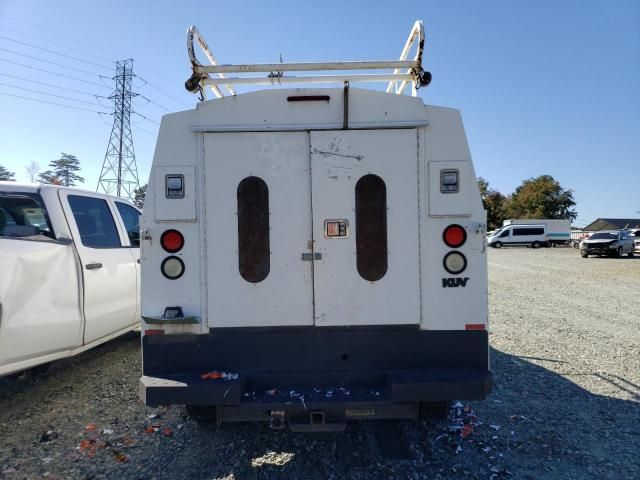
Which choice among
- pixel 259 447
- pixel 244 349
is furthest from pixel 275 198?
pixel 259 447

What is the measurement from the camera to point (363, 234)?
322cm

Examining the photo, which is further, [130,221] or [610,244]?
[610,244]

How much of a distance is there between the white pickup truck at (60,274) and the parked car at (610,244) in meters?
28.7

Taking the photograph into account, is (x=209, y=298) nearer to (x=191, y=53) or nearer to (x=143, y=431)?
(x=143, y=431)

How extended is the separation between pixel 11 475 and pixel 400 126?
Result: 3.74 metres

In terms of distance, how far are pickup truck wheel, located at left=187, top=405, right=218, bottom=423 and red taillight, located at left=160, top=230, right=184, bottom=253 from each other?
127 cm

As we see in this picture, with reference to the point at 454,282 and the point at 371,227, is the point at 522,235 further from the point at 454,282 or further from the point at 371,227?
the point at 371,227

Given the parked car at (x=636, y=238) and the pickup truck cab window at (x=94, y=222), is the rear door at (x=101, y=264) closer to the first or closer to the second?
the pickup truck cab window at (x=94, y=222)

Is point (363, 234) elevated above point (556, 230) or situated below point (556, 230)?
below

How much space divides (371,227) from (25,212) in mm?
3442

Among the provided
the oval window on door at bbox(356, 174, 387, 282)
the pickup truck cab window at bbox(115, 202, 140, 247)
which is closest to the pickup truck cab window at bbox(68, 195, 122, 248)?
the pickup truck cab window at bbox(115, 202, 140, 247)

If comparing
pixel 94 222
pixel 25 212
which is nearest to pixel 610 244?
pixel 94 222

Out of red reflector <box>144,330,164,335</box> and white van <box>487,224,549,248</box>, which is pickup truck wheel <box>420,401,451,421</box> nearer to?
red reflector <box>144,330,164,335</box>

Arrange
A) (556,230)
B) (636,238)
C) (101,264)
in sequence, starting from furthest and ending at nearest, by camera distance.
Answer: (556,230)
(636,238)
(101,264)
